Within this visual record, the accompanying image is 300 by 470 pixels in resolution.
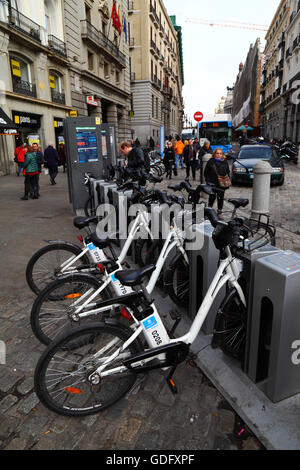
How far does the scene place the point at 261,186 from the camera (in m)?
6.89

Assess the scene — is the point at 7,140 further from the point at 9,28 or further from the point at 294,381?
the point at 294,381

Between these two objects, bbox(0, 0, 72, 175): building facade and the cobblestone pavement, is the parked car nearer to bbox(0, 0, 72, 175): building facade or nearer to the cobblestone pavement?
the cobblestone pavement

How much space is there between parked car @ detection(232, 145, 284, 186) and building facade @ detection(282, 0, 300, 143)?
91.5ft

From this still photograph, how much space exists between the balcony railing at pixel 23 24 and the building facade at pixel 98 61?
3.64m

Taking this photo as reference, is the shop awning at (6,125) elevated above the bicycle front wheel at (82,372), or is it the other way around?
the shop awning at (6,125)

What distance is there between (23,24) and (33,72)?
240 cm

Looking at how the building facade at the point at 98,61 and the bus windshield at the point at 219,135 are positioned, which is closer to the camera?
the bus windshield at the point at 219,135

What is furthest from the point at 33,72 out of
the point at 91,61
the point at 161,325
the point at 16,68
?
the point at 161,325

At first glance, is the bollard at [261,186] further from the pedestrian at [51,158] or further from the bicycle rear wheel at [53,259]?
the pedestrian at [51,158]

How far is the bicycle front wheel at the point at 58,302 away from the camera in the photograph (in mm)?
2969

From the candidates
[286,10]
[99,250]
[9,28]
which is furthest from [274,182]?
[286,10]

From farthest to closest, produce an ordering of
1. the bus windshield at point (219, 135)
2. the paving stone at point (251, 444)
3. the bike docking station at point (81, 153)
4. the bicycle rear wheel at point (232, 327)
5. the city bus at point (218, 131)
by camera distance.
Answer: the bus windshield at point (219, 135) < the city bus at point (218, 131) < the bike docking station at point (81, 153) < the bicycle rear wheel at point (232, 327) < the paving stone at point (251, 444)

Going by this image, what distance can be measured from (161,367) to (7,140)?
17835mm

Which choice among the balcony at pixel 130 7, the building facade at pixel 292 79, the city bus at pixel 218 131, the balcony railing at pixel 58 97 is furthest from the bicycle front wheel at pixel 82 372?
the balcony at pixel 130 7
